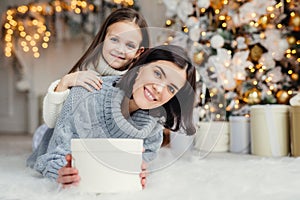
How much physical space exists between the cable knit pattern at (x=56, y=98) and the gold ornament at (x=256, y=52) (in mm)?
1120

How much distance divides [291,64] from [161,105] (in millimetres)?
1181

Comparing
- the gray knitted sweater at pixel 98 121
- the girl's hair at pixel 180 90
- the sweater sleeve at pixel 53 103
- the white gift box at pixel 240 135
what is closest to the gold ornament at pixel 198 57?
the girl's hair at pixel 180 90

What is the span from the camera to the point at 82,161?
743 mm

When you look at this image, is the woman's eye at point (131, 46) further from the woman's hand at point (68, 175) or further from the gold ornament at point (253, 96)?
the gold ornament at point (253, 96)

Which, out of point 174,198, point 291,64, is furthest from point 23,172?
point 291,64

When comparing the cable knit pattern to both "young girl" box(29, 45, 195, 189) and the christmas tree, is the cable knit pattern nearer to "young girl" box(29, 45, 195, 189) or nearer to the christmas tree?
"young girl" box(29, 45, 195, 189)

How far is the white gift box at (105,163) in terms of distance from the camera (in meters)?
0.73

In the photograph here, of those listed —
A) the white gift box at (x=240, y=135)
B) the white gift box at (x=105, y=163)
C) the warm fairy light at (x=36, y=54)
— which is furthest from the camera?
the warm fairy light at (x=36, y=54)

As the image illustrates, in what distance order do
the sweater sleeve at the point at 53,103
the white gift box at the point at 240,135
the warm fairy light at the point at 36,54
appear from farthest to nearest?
the warm fairy light at the point at 36,54 < the white gift box at the point at 240,135 < the sweater sleeve at the point at 53,103

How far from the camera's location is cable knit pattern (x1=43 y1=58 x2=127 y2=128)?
865 mm

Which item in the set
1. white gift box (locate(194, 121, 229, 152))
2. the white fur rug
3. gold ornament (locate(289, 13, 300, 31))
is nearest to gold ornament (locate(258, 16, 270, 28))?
gold ornament (locate(289, 13, 300, 31))

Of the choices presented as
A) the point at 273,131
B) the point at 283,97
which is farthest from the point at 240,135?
the point at 283,97

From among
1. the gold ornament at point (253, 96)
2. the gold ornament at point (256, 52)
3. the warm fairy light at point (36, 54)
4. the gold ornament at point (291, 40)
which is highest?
the warm fairy light at point (36, 54)

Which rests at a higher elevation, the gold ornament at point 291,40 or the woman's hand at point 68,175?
the gold ornament at point 291,40
